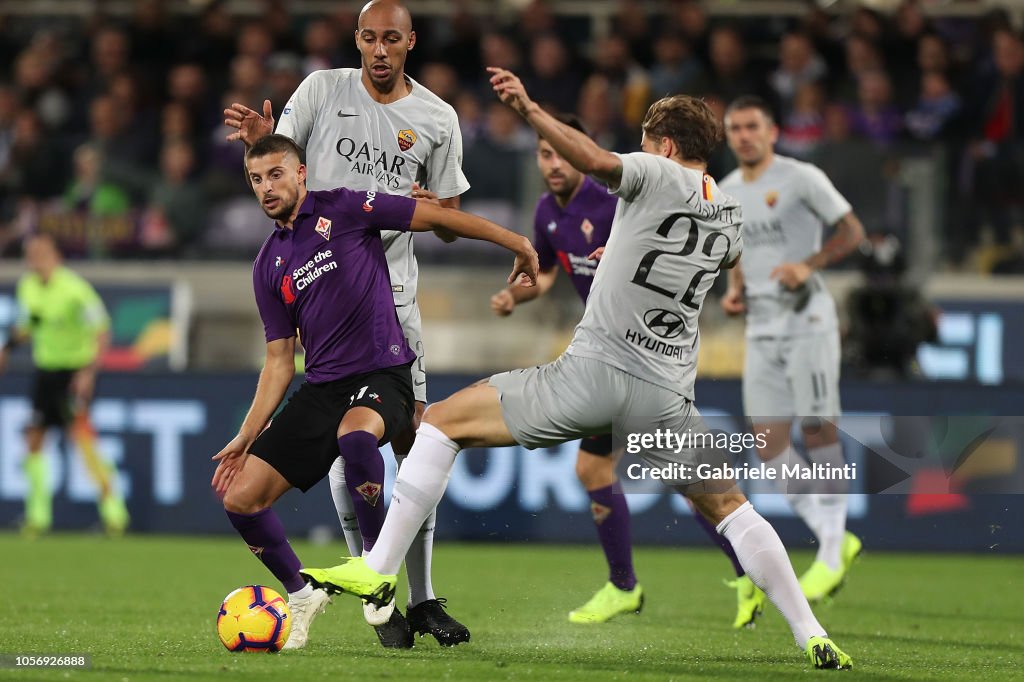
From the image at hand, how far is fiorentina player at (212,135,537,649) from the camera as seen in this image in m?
6.14

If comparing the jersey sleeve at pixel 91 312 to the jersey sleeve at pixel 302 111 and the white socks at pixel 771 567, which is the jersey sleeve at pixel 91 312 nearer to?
the jersey sleeve at pixel 302 111

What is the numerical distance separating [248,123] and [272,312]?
0.88 meters

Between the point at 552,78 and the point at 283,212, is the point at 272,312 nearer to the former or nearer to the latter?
the point at 283,212

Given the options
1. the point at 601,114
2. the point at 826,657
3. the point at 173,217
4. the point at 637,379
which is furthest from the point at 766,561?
the point at 173,217

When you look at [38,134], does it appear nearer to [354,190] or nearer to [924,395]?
[924,395]

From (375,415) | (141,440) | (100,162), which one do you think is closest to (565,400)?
(375,415)

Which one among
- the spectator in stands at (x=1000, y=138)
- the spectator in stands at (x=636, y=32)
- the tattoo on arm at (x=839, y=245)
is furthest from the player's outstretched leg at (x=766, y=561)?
the spectator in stands at (x=636, y=32)

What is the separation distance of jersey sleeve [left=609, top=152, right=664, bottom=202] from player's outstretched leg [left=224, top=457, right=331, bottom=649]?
70.2 inches

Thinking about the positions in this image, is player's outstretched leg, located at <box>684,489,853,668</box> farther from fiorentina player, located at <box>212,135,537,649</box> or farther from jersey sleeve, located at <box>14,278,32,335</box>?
jersey sleeve, located at <box>14,278,32,335</box>

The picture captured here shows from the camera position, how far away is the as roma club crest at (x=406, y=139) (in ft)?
22.3

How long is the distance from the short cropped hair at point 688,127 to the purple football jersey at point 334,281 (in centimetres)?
105

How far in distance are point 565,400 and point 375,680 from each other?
1276 mm

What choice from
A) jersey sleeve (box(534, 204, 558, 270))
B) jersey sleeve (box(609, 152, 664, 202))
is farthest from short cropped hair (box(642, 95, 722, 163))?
jersey sleeve (box(534, 204, 558, 270))

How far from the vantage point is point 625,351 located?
585 centimetres
